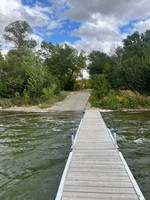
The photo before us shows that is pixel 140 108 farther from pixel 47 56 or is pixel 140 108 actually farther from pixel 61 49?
pixel 47 56

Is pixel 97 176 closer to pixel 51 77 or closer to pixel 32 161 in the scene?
pixel 32 161

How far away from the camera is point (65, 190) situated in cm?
258

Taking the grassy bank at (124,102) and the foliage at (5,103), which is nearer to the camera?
the grassy bank at (124,102)

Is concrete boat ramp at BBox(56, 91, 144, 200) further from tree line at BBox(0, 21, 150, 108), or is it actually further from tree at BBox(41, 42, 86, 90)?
tree at BBox(41, 42, 86, 90)

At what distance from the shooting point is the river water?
321cm

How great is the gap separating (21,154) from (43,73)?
12.7 m

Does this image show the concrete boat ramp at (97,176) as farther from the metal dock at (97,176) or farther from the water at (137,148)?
the water at (137,148)

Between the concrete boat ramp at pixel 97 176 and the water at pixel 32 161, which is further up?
the concrete boat ramp at pixel 97 176

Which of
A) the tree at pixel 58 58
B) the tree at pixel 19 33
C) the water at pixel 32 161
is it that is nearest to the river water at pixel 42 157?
the water at pixel 32 161

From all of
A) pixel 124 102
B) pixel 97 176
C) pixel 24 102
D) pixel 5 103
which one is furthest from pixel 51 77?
pixel 97 176

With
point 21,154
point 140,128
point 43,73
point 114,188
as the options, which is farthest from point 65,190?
point 43,73

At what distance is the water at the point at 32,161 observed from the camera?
3150 mm

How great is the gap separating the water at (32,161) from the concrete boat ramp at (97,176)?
0.56 metres

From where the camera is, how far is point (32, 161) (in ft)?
14.4
